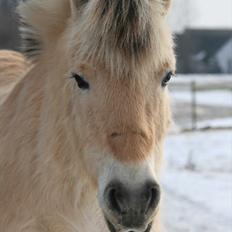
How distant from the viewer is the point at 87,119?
298cm

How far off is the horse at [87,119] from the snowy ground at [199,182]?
305 centimetres

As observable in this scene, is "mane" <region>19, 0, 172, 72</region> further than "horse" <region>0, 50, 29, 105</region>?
No

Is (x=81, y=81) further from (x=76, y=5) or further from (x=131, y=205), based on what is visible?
(x=131, y=205)

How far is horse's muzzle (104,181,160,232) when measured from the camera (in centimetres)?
260

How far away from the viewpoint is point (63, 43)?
3.33m

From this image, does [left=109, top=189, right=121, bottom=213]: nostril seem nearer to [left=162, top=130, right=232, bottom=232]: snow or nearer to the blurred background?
the blurred background

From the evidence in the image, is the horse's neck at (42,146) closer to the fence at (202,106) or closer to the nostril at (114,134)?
the nostril at (114,134)

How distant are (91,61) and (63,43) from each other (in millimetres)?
459

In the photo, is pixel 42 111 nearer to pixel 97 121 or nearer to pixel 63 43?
pixel 63 43

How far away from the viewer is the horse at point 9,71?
15.2ft

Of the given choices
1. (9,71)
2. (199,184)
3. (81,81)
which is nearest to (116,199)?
(81,81)

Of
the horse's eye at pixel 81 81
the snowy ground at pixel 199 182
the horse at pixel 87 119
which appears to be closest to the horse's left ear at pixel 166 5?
the horse at pixel 87 119

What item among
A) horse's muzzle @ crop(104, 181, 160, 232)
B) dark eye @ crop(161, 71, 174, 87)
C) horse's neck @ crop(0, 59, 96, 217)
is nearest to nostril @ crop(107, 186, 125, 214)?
horse's muzzle @ crop(104, 181, 160, 232)

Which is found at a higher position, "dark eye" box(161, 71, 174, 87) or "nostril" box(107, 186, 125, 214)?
"dark eye" box(161, 71, 174, 87)
